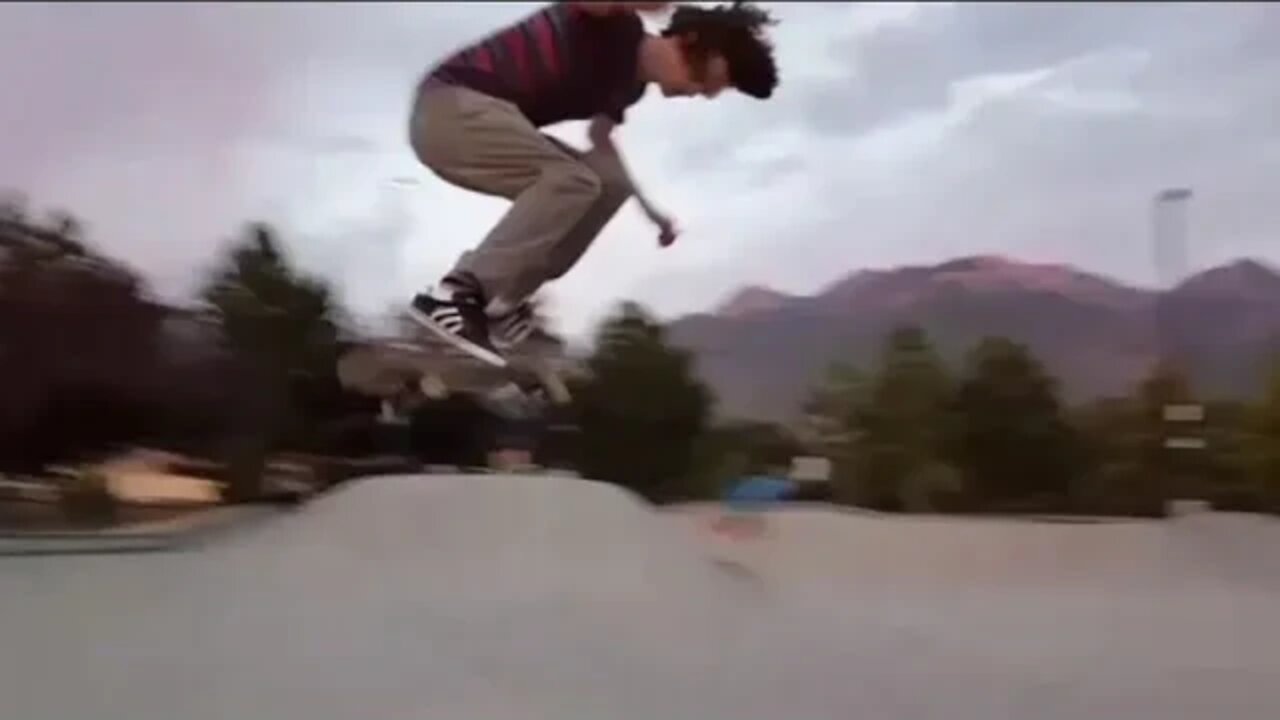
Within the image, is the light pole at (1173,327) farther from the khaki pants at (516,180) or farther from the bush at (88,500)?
the bush at (88,500)

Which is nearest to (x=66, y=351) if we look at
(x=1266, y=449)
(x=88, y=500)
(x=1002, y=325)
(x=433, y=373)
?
(x=88, y=500)

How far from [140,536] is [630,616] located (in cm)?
53

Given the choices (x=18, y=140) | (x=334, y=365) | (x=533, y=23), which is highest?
(x=533, y=23)

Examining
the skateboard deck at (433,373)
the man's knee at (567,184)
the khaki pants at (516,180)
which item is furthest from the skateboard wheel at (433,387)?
the man's knee at (567,184)

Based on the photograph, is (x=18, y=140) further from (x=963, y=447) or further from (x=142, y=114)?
(x=963, y=447)

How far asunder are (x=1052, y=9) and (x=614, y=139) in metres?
0.53

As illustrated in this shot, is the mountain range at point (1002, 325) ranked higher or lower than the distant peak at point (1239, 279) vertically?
lower

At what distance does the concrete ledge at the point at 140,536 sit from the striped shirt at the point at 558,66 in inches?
20.5

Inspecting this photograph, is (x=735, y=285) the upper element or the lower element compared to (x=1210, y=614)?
upper

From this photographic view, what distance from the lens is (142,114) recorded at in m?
1.74

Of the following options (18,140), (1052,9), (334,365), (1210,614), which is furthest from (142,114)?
(1210,614)

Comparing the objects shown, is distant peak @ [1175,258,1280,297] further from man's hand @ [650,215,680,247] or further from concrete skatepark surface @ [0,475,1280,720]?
man's hand @ [650,215,680,247]

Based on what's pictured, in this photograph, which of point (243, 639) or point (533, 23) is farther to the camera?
point (533, 23)

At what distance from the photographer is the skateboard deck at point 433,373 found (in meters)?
1.69
